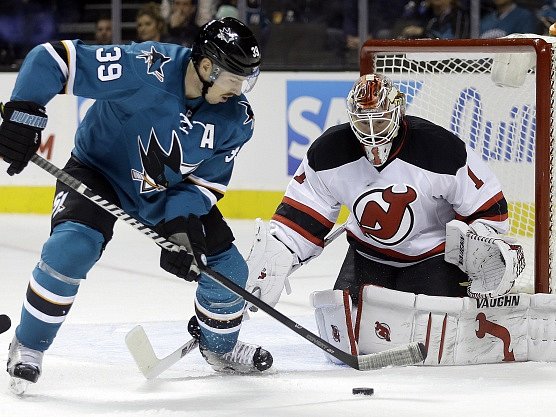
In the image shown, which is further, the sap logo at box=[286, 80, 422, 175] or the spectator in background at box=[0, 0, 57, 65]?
the spectator in background at box=[0, 0, 57, 65]

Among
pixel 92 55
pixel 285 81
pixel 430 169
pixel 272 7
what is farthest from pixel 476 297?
pixel 272 7

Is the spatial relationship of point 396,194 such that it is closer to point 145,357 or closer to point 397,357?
point 397,357

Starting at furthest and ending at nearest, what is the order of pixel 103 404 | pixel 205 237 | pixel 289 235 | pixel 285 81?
pixel 285 81
pixel 289 235
pixel 205 237
pixel 103 404

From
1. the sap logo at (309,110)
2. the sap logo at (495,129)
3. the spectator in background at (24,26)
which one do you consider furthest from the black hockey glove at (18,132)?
the spectator in background at (24,26)

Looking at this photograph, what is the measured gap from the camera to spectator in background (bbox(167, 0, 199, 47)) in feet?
21.6

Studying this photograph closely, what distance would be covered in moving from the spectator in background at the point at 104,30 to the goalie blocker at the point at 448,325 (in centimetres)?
363

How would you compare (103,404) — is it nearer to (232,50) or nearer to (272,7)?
(232,50)

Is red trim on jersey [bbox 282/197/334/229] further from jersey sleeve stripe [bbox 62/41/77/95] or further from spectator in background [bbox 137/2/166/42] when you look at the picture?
spectator in background [bbox 137/2/166/42]

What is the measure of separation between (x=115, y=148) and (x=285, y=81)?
317 cm

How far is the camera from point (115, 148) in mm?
3039

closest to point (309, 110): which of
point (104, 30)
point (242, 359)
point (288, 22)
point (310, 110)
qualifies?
point (310, 110)

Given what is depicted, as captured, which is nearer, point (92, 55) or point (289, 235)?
point (92, 55)

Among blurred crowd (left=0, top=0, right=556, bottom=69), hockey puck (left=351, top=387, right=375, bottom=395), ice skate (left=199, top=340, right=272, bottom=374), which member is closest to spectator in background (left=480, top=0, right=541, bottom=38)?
blurred crowd (left=0, top=0, right=556, bottom=69)

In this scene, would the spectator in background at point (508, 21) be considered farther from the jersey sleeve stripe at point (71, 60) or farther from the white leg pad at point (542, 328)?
the jersey sleeve stripe at point (71, 60)
